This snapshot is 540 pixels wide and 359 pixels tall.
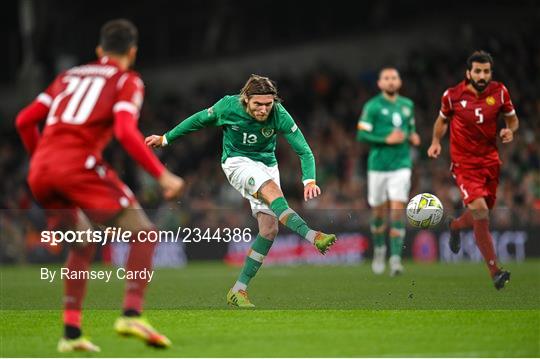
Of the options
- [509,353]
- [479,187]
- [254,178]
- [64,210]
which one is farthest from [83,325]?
[479,187]

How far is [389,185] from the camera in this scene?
15539 millimetres

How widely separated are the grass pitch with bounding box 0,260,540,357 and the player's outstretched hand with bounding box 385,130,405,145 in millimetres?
1735

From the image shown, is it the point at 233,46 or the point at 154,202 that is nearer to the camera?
the point at 154,202

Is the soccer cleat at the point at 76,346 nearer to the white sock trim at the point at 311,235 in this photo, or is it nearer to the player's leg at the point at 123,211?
the player's leg at the point at 123,211

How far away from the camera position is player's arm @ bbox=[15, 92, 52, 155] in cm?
766

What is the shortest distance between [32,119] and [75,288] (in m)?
1.16

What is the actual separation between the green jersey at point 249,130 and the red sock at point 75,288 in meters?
3.07

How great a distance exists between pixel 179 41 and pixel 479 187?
62.5 feet

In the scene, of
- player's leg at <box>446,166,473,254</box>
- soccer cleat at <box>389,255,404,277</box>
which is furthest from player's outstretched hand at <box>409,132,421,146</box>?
player's leg at <box>446,166,473,254</box>

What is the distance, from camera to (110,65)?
757cm

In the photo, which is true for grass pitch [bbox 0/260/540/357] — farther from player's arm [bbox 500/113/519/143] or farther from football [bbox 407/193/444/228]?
player's arm [bbox 500/113/519/143]

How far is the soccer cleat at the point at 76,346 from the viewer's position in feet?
24.4

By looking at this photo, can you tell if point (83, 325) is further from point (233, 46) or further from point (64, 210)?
point (233, 46)

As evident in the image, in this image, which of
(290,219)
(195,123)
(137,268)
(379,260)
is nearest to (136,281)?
(137,268)
